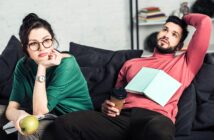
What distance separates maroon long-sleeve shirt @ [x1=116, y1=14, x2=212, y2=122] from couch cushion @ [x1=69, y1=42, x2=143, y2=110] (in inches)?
3.1

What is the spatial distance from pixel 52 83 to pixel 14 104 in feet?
0.95

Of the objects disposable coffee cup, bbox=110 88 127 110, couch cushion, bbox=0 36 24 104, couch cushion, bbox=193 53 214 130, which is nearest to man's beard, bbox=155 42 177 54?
couch cushion, bbox=193 53 214 130

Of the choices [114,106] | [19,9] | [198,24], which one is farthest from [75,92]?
[19,9]

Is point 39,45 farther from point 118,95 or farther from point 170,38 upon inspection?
point 170,38

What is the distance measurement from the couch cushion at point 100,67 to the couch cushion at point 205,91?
46 centimetres

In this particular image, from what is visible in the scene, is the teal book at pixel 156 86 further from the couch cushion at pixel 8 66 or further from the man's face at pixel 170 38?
the couch cushion at pixel 8 66

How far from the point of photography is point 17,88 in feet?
6.82

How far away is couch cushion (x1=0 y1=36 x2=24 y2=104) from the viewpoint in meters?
2.41

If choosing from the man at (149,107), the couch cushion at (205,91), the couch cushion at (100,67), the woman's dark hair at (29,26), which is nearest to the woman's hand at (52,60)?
the woman's dark hair at (29,26)

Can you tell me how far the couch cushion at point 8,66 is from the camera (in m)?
2.41

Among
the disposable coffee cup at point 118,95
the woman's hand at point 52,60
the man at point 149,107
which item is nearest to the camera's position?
the disposable coffee cup at point 118,95

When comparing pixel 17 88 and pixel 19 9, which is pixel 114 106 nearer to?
pixel 17 88

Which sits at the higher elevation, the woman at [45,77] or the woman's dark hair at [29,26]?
the woman's dark hair at [29,26]

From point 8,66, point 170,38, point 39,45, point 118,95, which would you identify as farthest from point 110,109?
point 8,66
